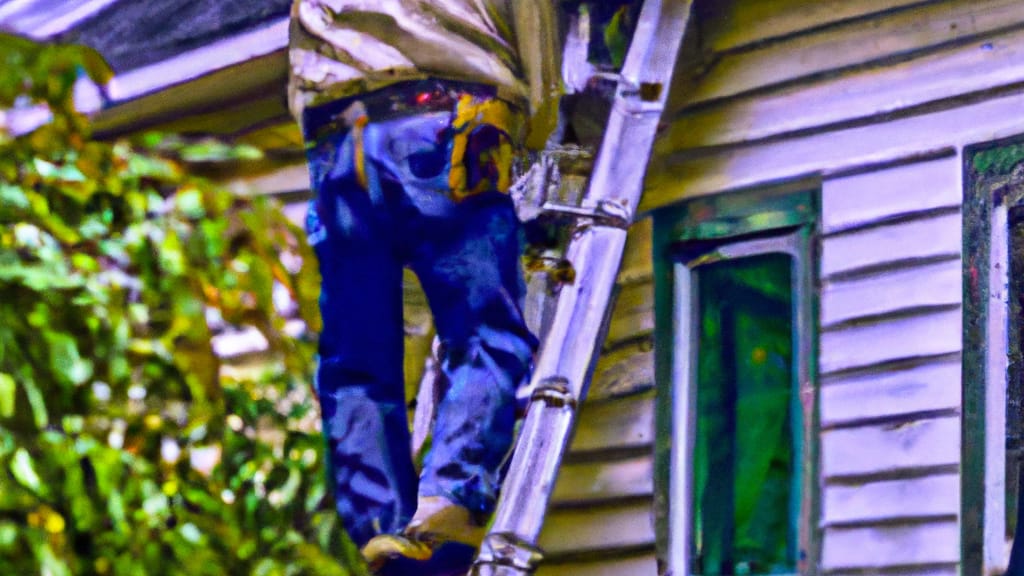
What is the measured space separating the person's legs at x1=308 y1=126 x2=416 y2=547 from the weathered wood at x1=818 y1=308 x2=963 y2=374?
872 mm

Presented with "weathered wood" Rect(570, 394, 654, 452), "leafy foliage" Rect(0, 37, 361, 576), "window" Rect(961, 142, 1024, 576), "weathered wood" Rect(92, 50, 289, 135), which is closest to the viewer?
"leafy foliage" Rect(0, 37, 361, 576)

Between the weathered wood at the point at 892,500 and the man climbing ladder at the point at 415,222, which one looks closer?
the weathered wood at the point at 892,500

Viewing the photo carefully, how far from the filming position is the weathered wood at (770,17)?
287 centimetres

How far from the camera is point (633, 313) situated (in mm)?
3037

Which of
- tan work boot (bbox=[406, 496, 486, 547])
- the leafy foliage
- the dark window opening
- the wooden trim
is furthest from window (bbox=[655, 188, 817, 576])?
the wooden trim

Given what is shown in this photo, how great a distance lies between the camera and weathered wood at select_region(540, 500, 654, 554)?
2943 mm

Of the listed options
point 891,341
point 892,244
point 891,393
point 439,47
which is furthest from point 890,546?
point 439,47

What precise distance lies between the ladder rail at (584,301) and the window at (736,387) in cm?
20

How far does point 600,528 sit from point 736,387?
416 mm

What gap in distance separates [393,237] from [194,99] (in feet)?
2.40

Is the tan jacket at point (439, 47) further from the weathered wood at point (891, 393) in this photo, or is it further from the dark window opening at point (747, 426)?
the weathered wood at point (891, 393)

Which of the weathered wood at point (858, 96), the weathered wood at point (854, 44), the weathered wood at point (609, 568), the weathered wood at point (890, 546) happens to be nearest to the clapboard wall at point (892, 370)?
the weathered wood at point (890, 546)

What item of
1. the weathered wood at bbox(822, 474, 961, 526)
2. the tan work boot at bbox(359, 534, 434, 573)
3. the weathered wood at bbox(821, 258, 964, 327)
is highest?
the weathered wood at bbox(821, 258, 964, 327)

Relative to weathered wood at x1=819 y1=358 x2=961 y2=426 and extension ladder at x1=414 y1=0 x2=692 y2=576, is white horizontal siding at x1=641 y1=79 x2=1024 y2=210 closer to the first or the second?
extension ladder at x1=414 y1=0 x2=692 y2=576
